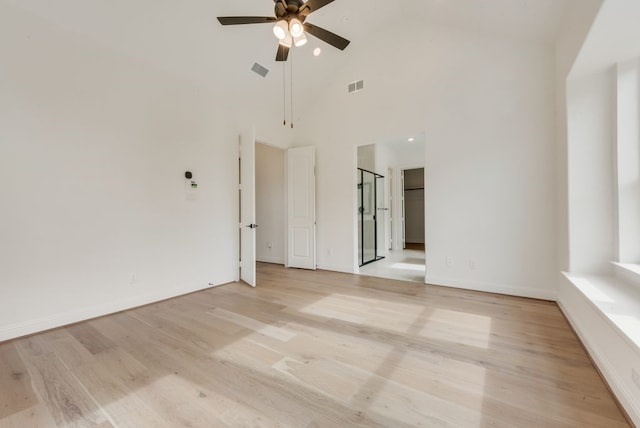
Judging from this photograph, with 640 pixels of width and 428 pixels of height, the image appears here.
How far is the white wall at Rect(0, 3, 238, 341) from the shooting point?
2.38 metres

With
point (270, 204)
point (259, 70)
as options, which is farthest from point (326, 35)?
point (270, 204)

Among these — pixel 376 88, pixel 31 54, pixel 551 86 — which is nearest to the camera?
pixel 31 54

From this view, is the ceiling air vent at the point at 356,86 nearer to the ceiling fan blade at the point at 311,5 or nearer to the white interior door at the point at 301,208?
the white interior door at the point at 301,208

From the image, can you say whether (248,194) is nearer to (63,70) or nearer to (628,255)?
(63,70)

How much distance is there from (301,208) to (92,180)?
Result: 122 inches

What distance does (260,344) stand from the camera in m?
2.21

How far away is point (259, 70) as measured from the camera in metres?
4.06

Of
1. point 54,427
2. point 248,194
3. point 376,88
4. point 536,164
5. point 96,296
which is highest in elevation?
point 376,88

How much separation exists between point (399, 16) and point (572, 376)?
15.4ft

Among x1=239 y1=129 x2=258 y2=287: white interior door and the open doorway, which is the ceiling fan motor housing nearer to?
x1=239 y1=129 x2=258 y2=287: white interior door

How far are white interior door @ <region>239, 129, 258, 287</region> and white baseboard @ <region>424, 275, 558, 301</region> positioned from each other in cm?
262

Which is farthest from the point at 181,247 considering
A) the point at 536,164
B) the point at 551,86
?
the point at 551,86

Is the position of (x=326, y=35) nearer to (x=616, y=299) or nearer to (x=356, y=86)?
(x=356, y=86)

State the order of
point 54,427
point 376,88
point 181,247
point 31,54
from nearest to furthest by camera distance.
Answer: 1. point 54,427
2. point 31,54
3. point 181,247
4. point 376,88
